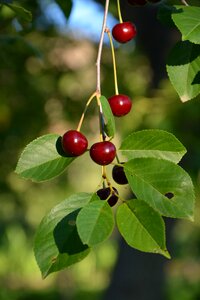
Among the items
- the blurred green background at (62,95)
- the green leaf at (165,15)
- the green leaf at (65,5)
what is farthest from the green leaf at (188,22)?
the blurred green background at (62,95)

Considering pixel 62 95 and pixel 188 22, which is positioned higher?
pixel 188 22

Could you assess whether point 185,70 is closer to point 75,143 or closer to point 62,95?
point 75,143

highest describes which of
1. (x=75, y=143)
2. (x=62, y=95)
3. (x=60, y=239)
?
(x=75, y=143)

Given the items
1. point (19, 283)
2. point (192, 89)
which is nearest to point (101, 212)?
point (192, 89)

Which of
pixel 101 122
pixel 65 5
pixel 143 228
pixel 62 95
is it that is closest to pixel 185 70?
pixel 101 122

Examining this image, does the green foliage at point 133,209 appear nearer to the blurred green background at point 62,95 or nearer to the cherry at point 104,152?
the cherry at point 104,152

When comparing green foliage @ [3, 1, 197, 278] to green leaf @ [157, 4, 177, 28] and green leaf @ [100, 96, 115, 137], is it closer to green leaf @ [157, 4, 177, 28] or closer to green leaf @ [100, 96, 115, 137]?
green leaf @ [100, 96, 115, 137]

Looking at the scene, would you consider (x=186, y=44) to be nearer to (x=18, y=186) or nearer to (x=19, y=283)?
(x=18, y=186)
